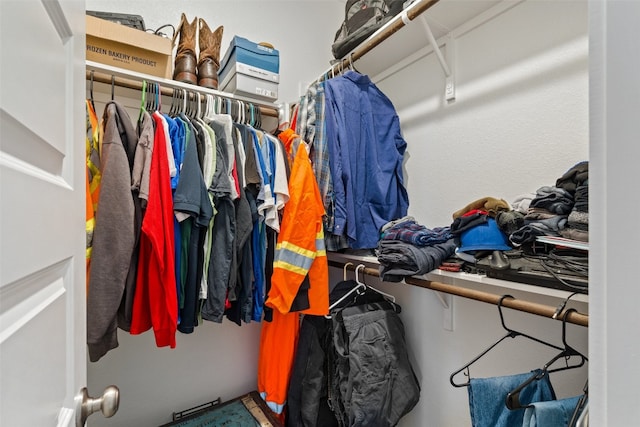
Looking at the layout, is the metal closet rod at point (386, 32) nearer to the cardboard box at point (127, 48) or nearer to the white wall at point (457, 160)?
the white wall at point (457, 160)

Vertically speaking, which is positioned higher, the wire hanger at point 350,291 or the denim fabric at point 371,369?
the wire hanger at point 350,291

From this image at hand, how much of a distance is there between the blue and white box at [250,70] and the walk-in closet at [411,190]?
0.07 m

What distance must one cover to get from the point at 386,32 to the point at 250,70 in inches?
23.5

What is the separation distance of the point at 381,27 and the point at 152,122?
0.95 m

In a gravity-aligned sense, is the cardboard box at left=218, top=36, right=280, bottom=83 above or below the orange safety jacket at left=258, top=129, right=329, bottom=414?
above

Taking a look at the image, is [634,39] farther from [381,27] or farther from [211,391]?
[211,391]

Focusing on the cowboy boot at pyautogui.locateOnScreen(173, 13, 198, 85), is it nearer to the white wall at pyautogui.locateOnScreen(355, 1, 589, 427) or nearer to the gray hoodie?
the gray hoodie

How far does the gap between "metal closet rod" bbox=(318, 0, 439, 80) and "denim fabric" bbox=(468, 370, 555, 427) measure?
1119 millimetres

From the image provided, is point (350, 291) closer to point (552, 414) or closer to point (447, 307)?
point (447, 307)

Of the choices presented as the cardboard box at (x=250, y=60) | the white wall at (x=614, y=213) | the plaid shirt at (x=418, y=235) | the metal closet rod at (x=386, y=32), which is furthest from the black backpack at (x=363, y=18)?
the white wall at (x=614, y=213)

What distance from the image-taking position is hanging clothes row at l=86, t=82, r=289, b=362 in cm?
88

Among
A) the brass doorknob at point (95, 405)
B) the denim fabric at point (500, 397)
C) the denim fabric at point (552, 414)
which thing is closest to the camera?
the brass doorknob at point (95, 405)

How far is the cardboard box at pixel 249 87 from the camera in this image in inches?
50.8

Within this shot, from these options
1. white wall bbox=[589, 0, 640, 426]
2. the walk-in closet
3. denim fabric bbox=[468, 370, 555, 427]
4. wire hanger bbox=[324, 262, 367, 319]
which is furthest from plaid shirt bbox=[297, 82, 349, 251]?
white wall bbox=[589, 0, 640, 426]
